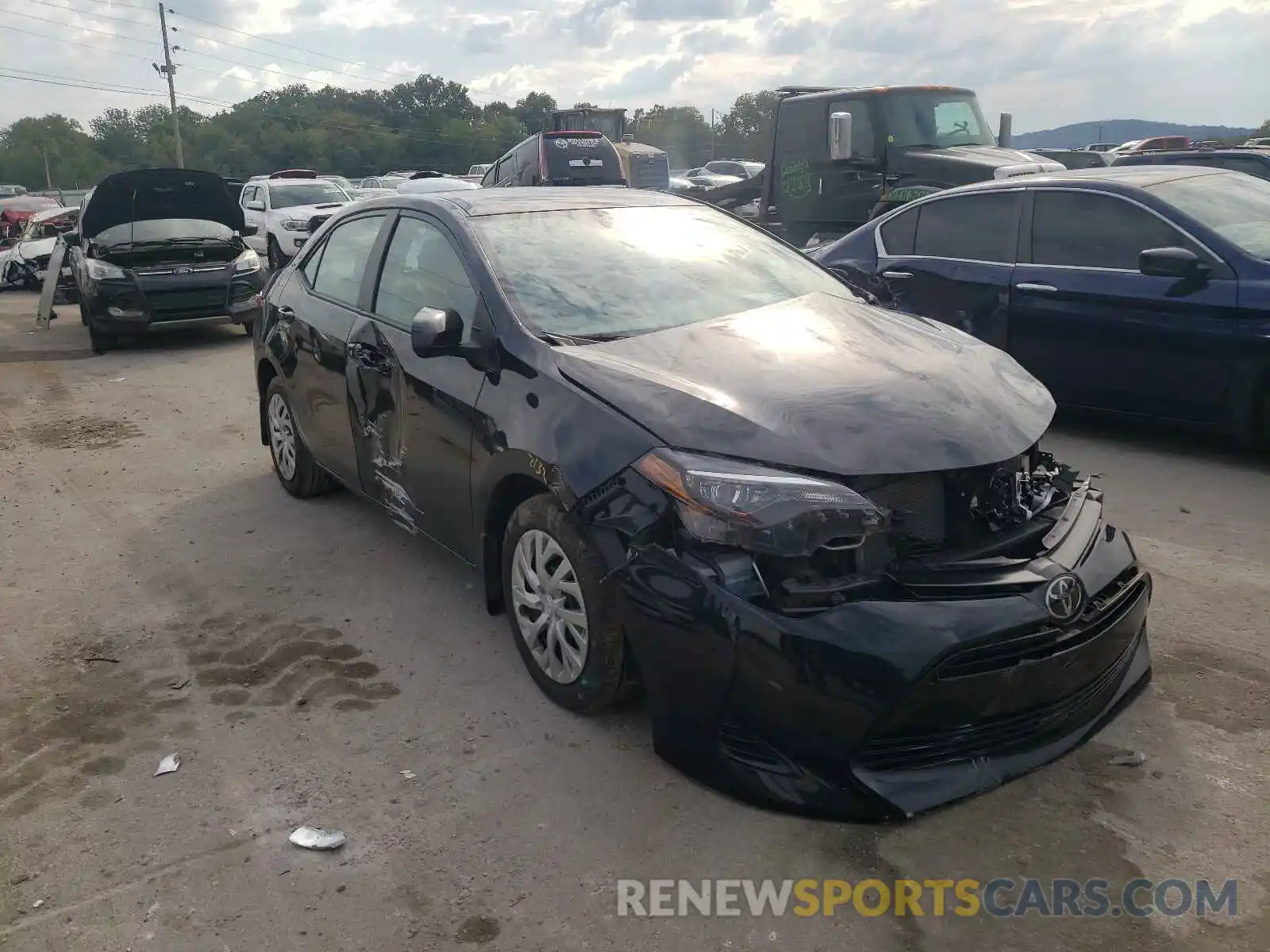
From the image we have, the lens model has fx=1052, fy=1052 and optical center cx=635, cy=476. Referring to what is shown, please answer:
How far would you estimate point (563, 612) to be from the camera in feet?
11.0

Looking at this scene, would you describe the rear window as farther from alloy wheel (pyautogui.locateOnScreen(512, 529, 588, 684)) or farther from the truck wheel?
alloy wheel (pyautogui.locateOnScreen(512, 529, 588, 684))

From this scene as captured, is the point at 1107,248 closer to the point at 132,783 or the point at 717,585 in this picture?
the point at 717,585

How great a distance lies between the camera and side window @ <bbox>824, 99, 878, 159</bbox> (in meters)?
10.8

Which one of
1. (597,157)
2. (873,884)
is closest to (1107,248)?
(873,884)

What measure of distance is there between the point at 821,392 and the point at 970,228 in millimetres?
4466

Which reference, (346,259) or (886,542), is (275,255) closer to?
(346,259)

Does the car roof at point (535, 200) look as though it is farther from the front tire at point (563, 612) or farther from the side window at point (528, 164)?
the side window at point (528, 164)

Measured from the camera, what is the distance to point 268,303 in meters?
5.83

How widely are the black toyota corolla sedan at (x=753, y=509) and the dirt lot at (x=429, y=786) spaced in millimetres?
189

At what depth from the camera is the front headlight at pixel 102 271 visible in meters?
11.2

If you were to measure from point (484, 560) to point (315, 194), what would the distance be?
16886mm

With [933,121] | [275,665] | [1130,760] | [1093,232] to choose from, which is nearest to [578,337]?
[275,665]

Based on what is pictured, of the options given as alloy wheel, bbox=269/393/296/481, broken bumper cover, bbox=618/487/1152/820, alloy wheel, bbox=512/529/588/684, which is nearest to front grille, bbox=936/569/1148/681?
broken bumper cover, bbox=618/487/1152/820

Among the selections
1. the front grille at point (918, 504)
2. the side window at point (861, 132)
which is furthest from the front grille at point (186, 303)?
the front grille at point (918, 504)
